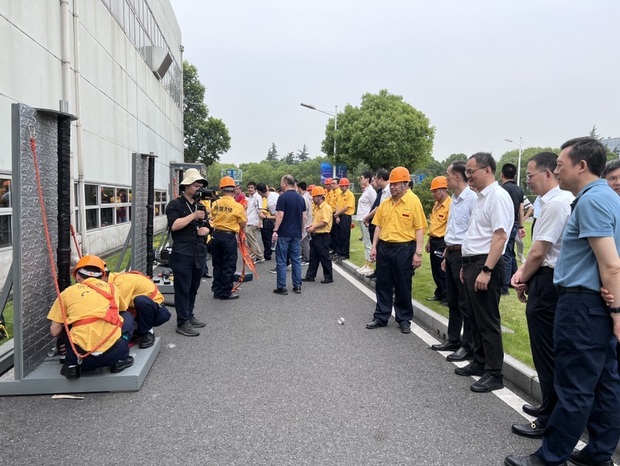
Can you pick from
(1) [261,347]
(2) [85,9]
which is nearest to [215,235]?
(1) [261,347]

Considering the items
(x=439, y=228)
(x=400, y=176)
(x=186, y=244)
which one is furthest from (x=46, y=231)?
(x=439, y=228)

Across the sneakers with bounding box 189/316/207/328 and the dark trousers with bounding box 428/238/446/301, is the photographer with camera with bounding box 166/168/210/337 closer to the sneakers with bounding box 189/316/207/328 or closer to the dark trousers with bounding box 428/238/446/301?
the sneakers with bounding box 189/316/207/328

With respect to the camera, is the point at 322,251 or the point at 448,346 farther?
the point at 322,251

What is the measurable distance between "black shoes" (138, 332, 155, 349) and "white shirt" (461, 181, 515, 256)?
10.9ft

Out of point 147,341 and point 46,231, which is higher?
point 46,231

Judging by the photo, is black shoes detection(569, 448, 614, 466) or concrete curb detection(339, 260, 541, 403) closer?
black shoes detection(569, 448, 614, 466)

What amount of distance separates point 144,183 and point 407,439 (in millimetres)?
6048

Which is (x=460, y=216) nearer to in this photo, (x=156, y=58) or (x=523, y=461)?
(x=523, y=461)

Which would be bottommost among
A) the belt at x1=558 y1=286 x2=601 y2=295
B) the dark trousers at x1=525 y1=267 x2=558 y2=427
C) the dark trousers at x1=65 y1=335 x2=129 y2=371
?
the dark trousers at x1=65 y1=335 x2=129 y2=371

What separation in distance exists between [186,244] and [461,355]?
3.41 metres

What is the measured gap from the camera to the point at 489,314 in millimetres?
4031

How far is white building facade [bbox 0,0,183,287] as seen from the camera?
743 centimetres

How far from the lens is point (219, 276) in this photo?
767 centimetres

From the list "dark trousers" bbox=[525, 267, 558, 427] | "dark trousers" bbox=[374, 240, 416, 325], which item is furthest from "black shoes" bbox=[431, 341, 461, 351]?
"dark trousers" bbox=[525, 267, 558, 427]
